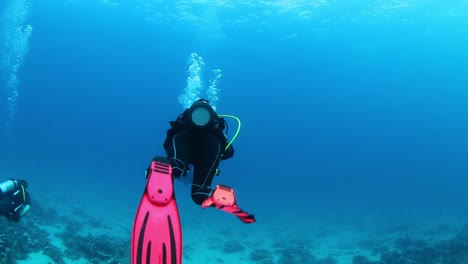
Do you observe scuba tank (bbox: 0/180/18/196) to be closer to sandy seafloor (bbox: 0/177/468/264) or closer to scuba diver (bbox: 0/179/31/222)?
scuba diver (bbox: 0/179/31/222)

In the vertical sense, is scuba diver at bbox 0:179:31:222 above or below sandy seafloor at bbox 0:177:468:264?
below

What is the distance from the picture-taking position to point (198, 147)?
4875 mm

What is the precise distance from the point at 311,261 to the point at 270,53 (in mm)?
54404

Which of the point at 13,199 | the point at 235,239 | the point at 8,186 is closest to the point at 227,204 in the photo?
the point at 8,186

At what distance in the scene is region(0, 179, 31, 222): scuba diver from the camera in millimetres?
6902

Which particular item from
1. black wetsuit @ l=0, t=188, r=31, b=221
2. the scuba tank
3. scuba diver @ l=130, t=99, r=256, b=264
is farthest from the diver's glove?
black wetsuit @ l=0, t=188, r=31, b=221

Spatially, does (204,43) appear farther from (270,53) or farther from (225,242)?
(225,242)

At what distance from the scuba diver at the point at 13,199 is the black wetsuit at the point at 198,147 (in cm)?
420

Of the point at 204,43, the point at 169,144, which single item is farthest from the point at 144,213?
the point at 204,43

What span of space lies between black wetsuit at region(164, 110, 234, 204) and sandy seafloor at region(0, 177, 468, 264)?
815 centimetres

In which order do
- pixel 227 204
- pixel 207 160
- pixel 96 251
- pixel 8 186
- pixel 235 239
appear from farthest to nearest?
pixel 235 239 < pixel 96 251 < pixel 8 186 < pixel 207 160 < pixel 227 204

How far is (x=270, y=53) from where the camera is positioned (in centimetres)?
6619

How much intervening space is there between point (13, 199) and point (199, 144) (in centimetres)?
473

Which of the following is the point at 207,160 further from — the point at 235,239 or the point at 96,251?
the point at 235,239
